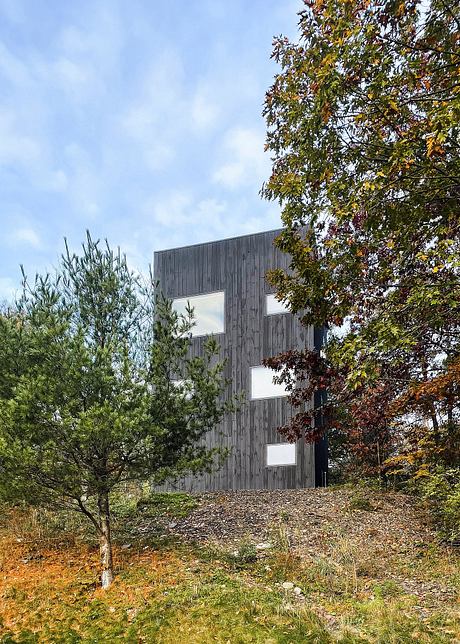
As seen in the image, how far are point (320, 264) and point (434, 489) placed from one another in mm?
3802

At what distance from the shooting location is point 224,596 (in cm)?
552

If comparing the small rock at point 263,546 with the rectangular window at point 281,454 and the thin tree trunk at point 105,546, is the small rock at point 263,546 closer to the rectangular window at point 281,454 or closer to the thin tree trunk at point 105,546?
the thin tree trunk at point 105,546

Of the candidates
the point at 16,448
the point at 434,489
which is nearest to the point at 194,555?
the point at 16,448

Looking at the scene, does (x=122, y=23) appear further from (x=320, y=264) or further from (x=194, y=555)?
(x=194, y=555)

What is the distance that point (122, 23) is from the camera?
906cm

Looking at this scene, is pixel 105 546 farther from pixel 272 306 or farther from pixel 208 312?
pixel 208 312

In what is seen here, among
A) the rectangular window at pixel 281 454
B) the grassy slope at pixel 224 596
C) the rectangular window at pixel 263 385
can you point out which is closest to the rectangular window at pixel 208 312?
the rectangular window at pixel 263 385

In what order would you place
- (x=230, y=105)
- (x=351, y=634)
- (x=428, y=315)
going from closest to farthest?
(x=351, y=634) → (x=428, y=315) → (x=230, y=105)

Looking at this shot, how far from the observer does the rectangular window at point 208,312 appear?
13.8 meters

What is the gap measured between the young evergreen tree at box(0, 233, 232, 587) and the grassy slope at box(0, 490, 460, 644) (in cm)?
70

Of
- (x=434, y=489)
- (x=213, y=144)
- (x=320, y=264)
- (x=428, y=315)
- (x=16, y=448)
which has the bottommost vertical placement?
(x=434, y=489)

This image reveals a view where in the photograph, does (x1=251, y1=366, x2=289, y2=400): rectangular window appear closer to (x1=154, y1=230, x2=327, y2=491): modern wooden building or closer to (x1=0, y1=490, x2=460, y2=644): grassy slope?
(x1=154, y1=230, x2=327, y2=491): modern wooden building

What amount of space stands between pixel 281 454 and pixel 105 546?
21.1 feet

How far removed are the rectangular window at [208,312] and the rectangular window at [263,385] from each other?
4.77 ft
